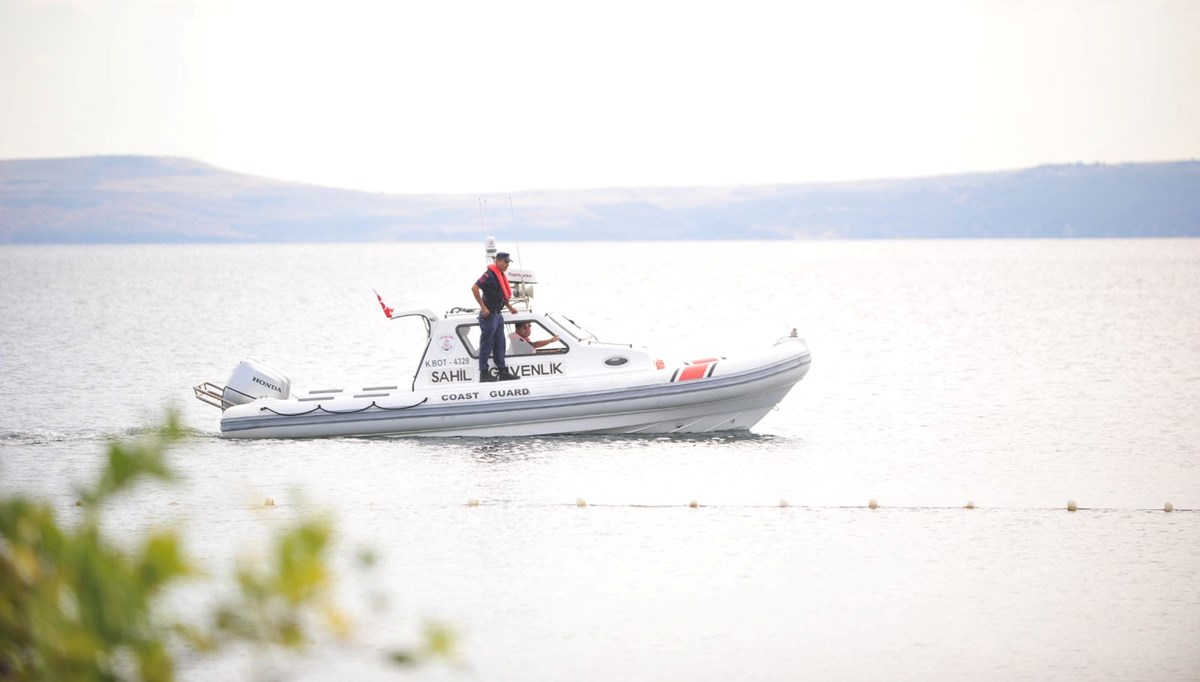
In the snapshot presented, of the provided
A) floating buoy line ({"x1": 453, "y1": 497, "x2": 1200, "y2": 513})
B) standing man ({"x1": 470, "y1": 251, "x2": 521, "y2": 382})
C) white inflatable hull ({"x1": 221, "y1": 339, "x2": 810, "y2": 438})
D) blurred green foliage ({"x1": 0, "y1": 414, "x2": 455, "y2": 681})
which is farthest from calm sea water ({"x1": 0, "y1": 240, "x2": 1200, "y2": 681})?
standing man ({"x1": 470, "y1": 251, "x2": 521, "y2": 382})

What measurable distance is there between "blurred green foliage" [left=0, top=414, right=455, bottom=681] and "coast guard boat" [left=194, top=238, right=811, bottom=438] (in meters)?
13.5

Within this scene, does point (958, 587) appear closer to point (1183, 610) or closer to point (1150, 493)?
point (1183, 610)

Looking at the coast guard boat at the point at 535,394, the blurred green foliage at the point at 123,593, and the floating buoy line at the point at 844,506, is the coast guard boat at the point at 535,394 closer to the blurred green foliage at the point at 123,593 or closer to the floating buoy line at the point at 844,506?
the floating buoy line at the point at 844,506

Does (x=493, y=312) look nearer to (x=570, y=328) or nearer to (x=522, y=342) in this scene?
(x=522, y=342)

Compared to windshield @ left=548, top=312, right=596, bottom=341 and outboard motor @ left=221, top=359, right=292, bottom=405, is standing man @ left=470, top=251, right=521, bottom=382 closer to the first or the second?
windshield @ left=548, top=312, right=596, bottom=341

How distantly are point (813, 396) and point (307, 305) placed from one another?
43.3 metres

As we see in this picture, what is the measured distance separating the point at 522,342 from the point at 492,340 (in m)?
0.50

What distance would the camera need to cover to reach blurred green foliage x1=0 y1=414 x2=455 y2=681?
162 inches

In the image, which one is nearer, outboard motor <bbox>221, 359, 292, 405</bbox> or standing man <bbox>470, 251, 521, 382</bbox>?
standing man <bbox>470, 251, 521, 382</bbox>

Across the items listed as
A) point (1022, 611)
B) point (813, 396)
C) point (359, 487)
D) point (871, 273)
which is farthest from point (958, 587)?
point (871, 273)

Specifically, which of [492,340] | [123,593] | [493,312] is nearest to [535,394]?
[492,340]

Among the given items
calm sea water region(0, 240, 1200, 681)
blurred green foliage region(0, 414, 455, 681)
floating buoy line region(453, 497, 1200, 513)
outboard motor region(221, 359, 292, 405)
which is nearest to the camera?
blurred green foliage region(0, 414, 455, 681)

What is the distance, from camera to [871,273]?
117m

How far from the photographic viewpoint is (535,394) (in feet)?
59.2
